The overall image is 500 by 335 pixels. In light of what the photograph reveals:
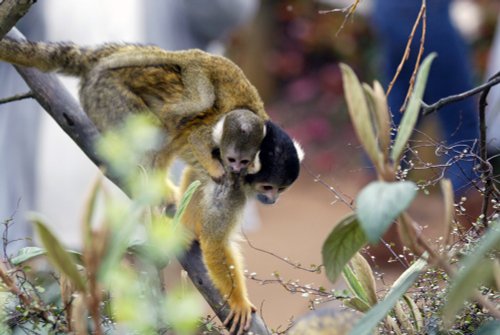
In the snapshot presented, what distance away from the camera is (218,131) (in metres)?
2.39

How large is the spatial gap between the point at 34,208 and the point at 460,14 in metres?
5.82

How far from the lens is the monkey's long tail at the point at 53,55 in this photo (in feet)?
7.05

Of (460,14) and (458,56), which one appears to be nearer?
(458,56)

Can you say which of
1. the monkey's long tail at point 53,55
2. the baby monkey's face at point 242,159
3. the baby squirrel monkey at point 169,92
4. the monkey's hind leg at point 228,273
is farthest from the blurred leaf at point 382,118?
the baby squirrel monkey at point 169,92

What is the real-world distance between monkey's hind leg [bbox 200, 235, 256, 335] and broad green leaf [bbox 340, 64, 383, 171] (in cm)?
87

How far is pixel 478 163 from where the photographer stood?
132 cm

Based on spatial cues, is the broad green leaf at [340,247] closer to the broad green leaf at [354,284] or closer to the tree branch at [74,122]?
the broad green leaf at [354,284]

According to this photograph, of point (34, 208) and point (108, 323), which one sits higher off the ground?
point (34, 208)

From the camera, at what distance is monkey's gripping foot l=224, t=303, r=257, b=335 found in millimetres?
1588

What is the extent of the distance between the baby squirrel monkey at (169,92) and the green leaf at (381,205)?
1.49 m

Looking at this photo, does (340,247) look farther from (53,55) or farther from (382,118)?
(53,55)

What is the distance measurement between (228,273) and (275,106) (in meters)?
7.04

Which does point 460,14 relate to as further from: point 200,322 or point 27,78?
point 200,322

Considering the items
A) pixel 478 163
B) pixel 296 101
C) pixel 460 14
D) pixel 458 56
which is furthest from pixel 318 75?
pixel 478 163
